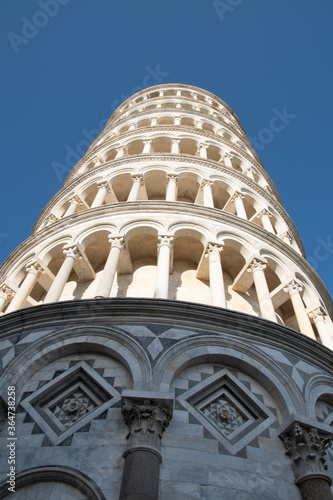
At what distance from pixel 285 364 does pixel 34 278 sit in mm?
7833

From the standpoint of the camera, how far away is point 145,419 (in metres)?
7.14

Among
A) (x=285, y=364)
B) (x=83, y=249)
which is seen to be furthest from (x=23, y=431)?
(x=83, y=249)

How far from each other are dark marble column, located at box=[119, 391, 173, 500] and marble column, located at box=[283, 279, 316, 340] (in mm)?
5733

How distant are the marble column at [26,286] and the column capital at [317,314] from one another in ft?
27.2

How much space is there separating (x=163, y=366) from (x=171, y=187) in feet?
32.9

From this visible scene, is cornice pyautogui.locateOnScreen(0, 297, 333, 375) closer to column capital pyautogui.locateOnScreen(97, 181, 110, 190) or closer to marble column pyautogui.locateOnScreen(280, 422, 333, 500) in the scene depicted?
marble column pyautogui.locateOnScreen(280, 422, 333, 500)

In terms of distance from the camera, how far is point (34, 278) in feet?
44.3

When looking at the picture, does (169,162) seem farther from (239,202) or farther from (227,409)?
(227,409)

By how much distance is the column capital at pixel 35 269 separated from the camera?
13680mm

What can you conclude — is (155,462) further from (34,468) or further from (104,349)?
(104,349)

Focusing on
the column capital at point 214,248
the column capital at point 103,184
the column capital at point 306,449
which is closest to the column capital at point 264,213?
the column capital at point 214,248

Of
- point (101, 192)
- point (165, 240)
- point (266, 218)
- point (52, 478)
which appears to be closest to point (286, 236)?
point (266, 218)

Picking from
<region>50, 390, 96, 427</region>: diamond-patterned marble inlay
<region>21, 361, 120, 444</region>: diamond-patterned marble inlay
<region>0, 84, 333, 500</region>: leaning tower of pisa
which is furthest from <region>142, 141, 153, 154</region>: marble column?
<region>50, 390, 96, 427</region>: diamond-patterned marble inlay

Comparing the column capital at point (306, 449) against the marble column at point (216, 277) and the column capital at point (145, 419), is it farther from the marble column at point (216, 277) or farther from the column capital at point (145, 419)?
the marble column at point (216, 277)
